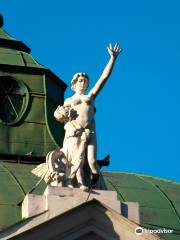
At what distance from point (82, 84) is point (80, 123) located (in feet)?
4.03

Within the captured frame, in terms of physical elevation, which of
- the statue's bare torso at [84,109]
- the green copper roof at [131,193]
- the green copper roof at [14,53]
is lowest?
the green copper roof at [131,193]

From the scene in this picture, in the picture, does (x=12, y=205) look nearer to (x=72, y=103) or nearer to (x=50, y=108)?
(x=72, y=103)

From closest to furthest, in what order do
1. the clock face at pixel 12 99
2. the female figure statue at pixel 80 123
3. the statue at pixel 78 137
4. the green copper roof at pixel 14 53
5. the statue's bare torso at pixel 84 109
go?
the statue at pixel 78 137
the female figure statue at pixel 80 123
the statue's bare torso at pixel 84 109
the clock face at pixel 12 99
the green copper roof at pixel 14 53

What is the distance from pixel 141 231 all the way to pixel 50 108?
1153 cm

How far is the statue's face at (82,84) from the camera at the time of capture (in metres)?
44.2

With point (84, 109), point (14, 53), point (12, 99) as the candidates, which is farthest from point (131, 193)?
point (14, 53)

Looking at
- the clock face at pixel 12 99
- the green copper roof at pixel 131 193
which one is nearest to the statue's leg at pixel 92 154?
the green copper roof at pixel 131 193

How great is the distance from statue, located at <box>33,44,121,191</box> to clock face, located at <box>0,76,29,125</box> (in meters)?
7.78

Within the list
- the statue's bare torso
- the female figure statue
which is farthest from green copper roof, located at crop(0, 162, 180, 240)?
the statue's bare torso

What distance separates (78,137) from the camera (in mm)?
43312

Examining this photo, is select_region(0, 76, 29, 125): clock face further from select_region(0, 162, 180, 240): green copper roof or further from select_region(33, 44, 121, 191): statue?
select_region(33, 44, 121, 191): statue

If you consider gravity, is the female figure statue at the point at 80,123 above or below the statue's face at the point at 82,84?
below

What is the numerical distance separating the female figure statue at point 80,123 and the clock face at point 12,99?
25.4 ft

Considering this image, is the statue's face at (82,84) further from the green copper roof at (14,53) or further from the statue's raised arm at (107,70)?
the green copper roof at (14,53)
